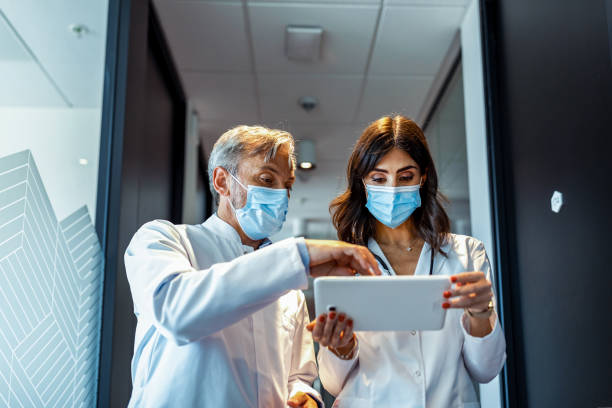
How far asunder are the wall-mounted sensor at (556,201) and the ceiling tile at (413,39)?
1.47m

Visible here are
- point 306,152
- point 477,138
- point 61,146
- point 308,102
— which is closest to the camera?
point 61,146

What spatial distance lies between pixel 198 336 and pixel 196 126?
3651mm

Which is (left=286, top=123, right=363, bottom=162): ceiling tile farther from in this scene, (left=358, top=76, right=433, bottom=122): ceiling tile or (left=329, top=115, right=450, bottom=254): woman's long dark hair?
(left=329, top=115, right=450, bottom=254): woman's long dark hair

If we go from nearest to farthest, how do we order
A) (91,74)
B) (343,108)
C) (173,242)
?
(173,242)
(91,74)
(343,108)

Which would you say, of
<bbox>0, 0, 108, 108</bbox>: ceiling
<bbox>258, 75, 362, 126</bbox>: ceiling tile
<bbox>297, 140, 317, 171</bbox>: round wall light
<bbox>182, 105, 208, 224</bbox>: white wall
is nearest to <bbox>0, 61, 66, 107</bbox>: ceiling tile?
<bbox>0, 0, 108, 108</bbox>: ceiling

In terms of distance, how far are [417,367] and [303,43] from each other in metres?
2.51

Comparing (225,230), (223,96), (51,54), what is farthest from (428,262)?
(223,96)

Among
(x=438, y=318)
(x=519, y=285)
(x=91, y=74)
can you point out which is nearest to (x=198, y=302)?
(x=438, y=318)

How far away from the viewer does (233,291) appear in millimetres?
1114

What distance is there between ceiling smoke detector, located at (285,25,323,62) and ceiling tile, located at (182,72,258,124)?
1.58 ft

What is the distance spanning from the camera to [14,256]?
1642mm

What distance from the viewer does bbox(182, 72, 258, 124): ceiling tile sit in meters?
4.04

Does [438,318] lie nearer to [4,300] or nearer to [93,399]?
[4,300]

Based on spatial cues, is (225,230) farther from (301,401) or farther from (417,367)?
(417,367)
